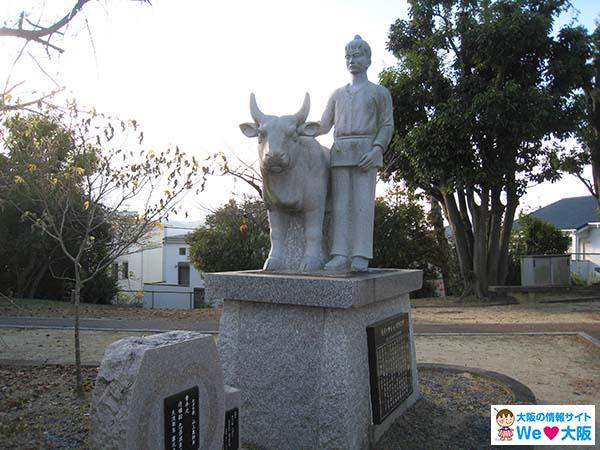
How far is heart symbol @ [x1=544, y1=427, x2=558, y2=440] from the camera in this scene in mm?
4375

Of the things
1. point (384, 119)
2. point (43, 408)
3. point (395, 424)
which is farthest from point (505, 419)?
point (43, 408)

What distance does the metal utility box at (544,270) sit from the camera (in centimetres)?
1616

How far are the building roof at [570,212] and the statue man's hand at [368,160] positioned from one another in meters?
24.5

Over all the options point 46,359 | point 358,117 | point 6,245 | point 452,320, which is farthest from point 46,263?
point 358,117

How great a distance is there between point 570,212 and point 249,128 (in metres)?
29.5

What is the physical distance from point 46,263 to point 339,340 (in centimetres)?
1591

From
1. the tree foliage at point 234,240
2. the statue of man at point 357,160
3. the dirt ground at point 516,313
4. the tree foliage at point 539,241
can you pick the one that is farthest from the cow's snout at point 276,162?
the tree foliage at point 539,241

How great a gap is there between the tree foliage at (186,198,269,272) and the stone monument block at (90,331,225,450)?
14270 mm

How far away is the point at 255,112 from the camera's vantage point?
15.3 ft

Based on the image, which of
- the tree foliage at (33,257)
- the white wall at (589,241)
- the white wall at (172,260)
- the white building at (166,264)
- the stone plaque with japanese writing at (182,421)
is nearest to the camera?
the stone plaque with japanese writing at (182,421)

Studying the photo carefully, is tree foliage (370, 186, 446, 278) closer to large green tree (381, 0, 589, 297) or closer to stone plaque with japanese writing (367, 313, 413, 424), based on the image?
large green tree (381, 0, 589, 297)

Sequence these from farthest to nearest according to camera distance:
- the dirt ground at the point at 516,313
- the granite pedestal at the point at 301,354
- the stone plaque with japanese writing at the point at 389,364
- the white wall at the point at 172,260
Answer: the white wall at the point at 172,260
the dirt ground at the point at 516,313
the stone plaque with japanese writing at the point at 389,364
the granite pedestal at the point at 301,354

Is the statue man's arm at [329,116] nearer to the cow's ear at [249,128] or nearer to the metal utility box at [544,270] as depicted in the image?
the cow's ear at [249,128]

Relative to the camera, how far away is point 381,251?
18078mm
